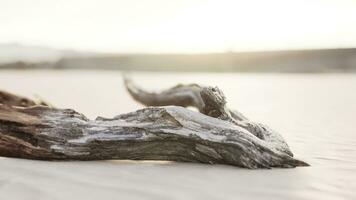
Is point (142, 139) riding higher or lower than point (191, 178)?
higher

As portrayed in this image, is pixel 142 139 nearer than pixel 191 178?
No

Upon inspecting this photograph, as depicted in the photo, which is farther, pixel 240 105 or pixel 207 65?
pixel 207 65

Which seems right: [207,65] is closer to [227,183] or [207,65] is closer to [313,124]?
[313,124]

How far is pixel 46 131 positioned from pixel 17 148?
0.15m

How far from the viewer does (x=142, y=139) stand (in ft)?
7.49

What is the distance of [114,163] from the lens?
232 cm

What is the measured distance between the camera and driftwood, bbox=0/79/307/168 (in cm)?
227

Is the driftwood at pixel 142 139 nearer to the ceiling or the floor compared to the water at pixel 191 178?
nearer to the ceiling

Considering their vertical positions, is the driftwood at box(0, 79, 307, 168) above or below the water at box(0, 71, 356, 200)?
above

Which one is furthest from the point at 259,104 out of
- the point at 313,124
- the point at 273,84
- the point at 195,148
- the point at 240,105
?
the point at 195,148

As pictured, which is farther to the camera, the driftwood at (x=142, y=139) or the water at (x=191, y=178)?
the driftwood at (x=142, y=139)

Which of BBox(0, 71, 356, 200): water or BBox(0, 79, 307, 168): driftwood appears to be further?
BBox(0, 79, 307, 168): driftwood

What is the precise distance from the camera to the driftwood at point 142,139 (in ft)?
7.45

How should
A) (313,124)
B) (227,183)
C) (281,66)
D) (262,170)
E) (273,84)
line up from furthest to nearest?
(281,66), (273,84), (313,124), (262,170), (227,183)
